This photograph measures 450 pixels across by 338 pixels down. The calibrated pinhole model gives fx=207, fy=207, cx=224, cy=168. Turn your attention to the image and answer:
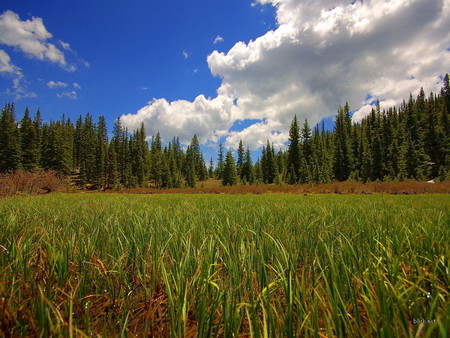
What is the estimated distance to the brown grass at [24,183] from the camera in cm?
1416

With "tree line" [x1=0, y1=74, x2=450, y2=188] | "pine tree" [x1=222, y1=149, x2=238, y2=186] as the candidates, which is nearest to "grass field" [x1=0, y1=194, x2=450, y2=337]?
"tree line" [x1=0, y1=74, x2=450, y2=188]

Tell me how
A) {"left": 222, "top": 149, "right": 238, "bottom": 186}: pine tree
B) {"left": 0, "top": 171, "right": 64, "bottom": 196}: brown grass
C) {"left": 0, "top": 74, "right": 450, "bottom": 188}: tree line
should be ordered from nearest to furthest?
{"left": 0, "top": 171, "right": 64, "bottom": 196}: brown grass < {"left": 0, "top": 74, "right": 450, "bottom": 188}: tree line < {"left": 222, "top": 149, "right": 238, "bottom": 186}: pine tree

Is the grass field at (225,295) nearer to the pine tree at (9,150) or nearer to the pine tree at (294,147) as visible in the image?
the pine tree at (294,147)

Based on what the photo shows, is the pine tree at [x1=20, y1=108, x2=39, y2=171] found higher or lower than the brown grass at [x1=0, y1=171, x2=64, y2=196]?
higher

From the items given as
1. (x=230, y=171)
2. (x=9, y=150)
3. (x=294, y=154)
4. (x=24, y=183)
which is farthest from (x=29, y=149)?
(x=294, y=154)

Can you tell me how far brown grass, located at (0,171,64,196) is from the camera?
1416 centimetres

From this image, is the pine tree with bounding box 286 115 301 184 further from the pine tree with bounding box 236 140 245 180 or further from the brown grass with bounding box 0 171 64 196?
the brown grass with bounding box 0 171 64 196

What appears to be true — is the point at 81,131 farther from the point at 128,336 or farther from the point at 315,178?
the point at 128,336

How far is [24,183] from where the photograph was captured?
16.3 m

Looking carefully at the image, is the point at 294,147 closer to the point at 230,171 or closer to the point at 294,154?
the point at 294,154

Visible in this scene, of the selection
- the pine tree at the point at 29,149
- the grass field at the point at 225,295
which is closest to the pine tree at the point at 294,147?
the grass field at the point at 225,295

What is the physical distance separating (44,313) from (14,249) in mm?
1083

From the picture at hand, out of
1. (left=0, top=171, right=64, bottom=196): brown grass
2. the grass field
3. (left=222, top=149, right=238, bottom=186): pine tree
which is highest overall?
(left=222, top=149, right=238, bottom=186): pine tree

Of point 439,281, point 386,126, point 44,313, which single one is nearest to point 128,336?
point 44,313
